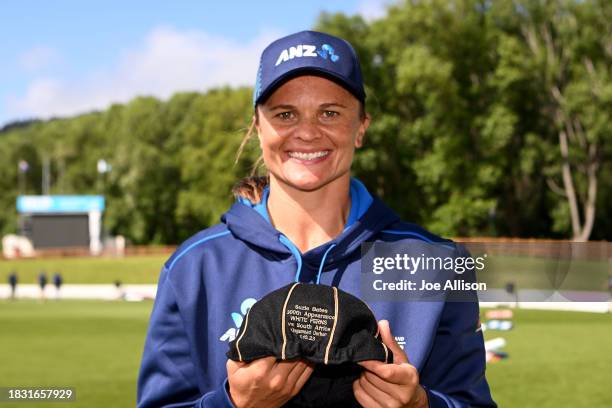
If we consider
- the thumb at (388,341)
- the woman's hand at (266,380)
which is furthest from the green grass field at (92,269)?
the thumb at (388,341)

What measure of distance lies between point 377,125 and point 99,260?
85.6 ft

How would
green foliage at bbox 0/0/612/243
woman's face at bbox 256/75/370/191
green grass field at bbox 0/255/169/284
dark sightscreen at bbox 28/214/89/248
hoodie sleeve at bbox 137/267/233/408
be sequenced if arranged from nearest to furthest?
1. hoodie sleeve at bbox 137/267/233/408
2. woman's face at bbox 256/75/370/191
3. green foliage at bbox 0/0/612/243
4. green grass field at bbox 0/255/169/284
5. dark sightscreen at bbox 28/214/89/248

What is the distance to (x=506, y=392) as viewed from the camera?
13.4m

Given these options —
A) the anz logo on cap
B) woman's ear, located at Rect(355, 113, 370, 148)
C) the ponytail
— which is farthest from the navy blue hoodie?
the anz logo on cap

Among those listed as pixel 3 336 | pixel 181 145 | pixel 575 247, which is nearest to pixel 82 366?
pixel 3 336

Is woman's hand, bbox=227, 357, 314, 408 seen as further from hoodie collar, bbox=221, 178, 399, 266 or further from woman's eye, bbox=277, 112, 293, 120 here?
woman's eye, bbox=277, 112, 293, 120

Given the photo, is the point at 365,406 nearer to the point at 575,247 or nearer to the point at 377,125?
the point at 575,247

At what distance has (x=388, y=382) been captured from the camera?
8.16 feet

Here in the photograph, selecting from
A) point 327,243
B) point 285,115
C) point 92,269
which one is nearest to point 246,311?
point 327,243

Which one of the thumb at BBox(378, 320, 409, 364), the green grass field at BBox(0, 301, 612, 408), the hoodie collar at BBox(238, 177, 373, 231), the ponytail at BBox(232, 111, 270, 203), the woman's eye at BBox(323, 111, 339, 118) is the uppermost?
the woman's eye at BBox(323, 111, 339, 118)

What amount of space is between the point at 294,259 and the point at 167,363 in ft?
2.07

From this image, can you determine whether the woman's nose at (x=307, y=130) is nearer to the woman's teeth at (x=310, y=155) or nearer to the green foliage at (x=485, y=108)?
the woman's teeth at (x=310, y=155)

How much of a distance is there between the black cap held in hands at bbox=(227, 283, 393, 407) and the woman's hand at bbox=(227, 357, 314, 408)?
4cm

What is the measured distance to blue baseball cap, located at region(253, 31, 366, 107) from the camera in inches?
120
